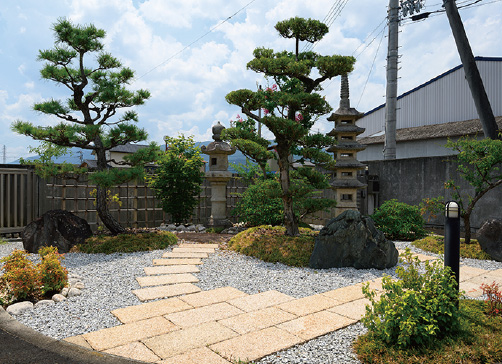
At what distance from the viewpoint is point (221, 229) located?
34.4 feet

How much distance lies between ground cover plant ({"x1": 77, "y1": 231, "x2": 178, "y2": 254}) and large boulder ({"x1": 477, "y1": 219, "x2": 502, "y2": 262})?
5979 mm

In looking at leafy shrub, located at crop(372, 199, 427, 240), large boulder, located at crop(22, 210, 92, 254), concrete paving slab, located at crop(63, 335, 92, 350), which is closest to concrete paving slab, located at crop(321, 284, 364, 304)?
concrete paving slab, located at crop(63, 335, 92, 350)

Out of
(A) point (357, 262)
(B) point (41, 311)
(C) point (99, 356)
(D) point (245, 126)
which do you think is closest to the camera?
(C) point (99, 356)

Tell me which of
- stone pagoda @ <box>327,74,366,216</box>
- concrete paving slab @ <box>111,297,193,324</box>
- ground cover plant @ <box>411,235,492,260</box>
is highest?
stone pagoda @ <box>327,74,366,216</box>

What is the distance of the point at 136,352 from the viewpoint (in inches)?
107

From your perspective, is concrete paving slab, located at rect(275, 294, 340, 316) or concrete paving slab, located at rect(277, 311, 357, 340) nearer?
concrete paving slab, located at rect(277, 311, 357, 340)

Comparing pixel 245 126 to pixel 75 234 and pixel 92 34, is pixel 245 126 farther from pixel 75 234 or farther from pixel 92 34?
pixel 75 234

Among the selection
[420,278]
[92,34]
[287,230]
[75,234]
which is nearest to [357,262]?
[287,230]

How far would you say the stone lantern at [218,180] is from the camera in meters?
10.7

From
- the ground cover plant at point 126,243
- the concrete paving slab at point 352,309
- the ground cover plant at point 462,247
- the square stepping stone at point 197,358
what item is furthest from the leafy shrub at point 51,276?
the ground cover plant at point 462,247

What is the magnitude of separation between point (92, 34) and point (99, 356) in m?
6.93

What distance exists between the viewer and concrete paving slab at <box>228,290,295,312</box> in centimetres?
380

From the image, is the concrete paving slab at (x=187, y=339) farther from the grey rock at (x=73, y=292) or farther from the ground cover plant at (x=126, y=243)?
the ground cover plant at (x=126, y=243)

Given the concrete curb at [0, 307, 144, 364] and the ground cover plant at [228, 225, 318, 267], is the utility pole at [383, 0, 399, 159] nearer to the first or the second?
the ground cover plant at [228, 225, 318, 267]
